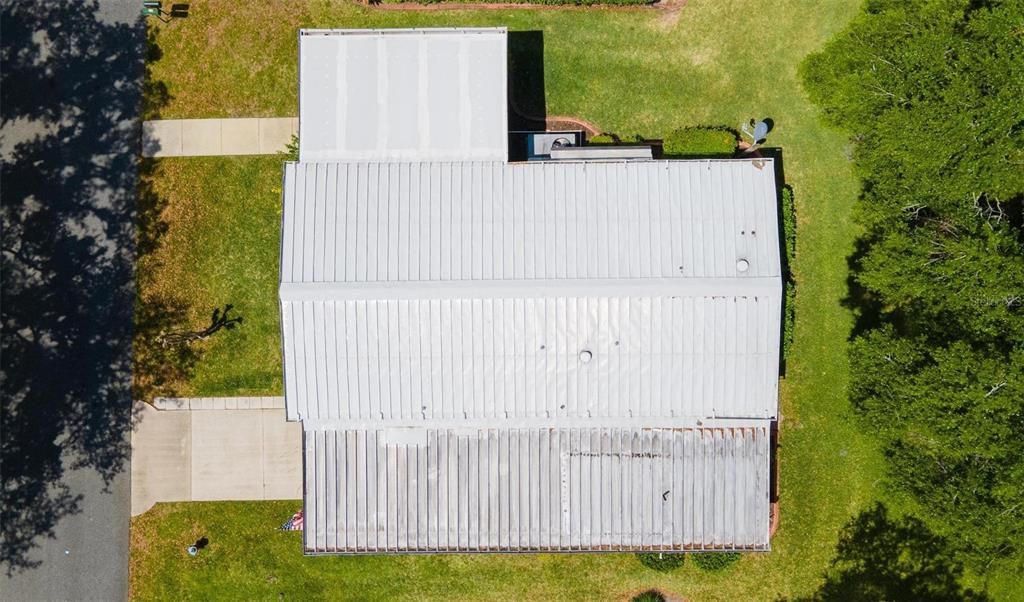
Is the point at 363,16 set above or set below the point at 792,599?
above

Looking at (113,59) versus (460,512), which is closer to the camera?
(460,512)

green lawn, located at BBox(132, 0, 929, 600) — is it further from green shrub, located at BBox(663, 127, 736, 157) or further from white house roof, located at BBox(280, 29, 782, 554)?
white house roof, located at BBox(280, 29, 782, 554)

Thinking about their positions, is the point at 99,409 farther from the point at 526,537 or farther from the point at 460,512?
the point at 526,537

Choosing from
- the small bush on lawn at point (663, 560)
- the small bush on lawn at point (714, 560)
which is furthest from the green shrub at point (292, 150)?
the small bush on lawn at point (714, 560)

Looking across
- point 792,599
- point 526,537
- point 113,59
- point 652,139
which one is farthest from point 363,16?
point 792,599

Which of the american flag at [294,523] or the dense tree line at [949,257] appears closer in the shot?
the dense tree line at [949,257]

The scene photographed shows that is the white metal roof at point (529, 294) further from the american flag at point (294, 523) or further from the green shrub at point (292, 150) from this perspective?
the american flag at point (294, 523)

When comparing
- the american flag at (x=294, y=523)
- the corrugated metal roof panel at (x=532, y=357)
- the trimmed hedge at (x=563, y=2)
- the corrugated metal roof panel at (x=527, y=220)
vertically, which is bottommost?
the american flag at (x=294, y=523)
